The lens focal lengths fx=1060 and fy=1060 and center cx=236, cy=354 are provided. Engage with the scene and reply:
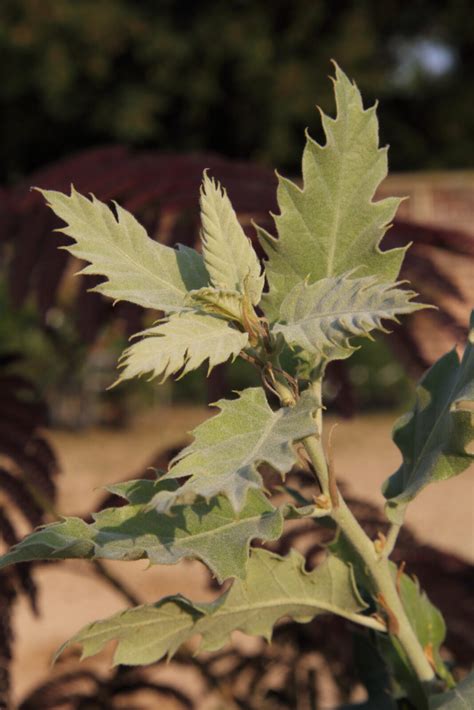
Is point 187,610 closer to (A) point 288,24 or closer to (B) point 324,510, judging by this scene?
(B) point 324,510

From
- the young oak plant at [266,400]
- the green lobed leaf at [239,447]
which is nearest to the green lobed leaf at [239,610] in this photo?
the young oak plant at [266,400]

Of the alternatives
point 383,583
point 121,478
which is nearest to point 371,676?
point 383,583

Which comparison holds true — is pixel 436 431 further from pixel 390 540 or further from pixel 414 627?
pixel 414 627

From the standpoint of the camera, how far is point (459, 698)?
58 cm

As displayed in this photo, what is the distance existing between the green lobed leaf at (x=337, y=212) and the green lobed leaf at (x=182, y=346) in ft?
0.23

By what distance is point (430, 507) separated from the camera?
654 centimetres

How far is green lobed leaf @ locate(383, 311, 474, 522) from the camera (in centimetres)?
57

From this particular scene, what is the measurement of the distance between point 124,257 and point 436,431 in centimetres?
21

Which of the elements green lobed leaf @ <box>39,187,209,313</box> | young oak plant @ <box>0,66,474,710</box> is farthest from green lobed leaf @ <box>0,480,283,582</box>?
green lobed leaf @ <box>39,187,209,313</box>

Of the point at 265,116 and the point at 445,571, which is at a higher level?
the point at 265,116

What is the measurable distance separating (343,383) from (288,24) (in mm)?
12876

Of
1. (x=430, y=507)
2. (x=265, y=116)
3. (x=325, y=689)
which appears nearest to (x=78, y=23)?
(x=265, y=116)

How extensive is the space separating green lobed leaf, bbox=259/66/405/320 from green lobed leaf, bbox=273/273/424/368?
6cm

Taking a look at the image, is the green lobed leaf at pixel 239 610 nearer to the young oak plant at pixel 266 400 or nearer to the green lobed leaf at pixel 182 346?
the young oak plant at pixel 266 400
